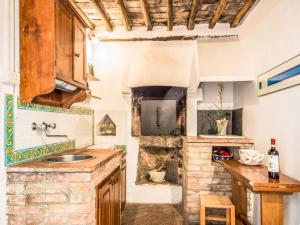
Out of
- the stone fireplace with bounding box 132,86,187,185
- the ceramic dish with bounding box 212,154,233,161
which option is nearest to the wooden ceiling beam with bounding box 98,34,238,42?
the stone fireplace with bounding box 132,86,187,185

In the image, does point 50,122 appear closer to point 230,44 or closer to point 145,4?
point 145,4

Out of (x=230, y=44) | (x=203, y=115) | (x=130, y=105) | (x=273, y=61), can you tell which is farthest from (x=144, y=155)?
(x=273, y=61)

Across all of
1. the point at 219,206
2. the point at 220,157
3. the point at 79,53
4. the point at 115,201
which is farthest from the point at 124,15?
the point at 219,206

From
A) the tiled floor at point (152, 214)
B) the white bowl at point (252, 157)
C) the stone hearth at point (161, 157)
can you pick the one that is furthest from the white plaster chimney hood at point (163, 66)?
the tiled floor at point (152, 214)

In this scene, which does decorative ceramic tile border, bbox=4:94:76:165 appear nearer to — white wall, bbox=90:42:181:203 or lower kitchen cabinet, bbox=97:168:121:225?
lower kitchen cabinet, bbox=97:168:121:225

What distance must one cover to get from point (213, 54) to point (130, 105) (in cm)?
156

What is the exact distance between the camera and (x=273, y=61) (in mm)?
2559

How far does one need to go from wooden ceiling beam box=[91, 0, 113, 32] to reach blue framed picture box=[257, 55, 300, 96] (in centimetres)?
222

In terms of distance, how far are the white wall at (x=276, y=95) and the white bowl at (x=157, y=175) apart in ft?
4.92

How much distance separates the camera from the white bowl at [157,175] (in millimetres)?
4094

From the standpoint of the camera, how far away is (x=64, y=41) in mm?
2223

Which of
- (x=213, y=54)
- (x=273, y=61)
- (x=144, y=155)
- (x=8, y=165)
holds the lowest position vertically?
(x=144, y=155)

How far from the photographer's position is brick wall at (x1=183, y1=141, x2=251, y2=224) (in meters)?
3.30

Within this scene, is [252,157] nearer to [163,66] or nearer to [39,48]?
[163,66]
